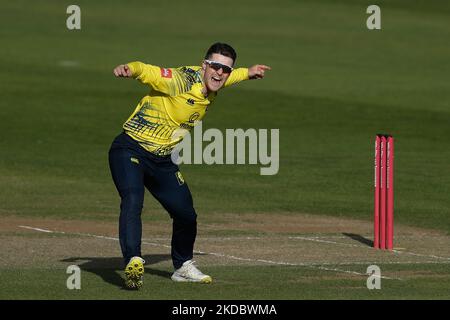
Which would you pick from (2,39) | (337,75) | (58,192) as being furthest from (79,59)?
(58,192)

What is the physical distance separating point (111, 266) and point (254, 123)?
62.9ft

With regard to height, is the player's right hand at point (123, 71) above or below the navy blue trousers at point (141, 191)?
above

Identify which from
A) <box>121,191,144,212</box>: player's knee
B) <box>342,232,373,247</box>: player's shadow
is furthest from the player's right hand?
<box>342,232,373,247</box>: player's shadow

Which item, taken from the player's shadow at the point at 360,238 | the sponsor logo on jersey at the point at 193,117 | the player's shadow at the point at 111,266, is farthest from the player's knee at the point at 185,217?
the player's shadow at the point at 360,238

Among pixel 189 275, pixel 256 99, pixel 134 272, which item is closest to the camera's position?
pixel 134 272

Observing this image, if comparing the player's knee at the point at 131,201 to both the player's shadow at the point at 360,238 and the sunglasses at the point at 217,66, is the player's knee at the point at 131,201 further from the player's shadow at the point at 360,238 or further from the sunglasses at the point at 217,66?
the player's shadow at the point at 360,238

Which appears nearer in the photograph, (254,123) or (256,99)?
(254,123)

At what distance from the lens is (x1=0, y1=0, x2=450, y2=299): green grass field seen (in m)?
15.5

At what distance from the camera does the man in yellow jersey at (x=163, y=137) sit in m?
14.1

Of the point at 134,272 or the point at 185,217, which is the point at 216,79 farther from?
the point at 134,272

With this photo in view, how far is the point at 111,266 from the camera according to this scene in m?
15.8

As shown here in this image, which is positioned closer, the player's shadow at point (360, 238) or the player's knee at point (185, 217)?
the player's knee at point (185, 217)

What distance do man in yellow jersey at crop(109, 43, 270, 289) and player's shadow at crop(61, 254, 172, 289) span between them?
681mm

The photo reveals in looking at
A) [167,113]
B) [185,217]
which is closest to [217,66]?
[167,113]
